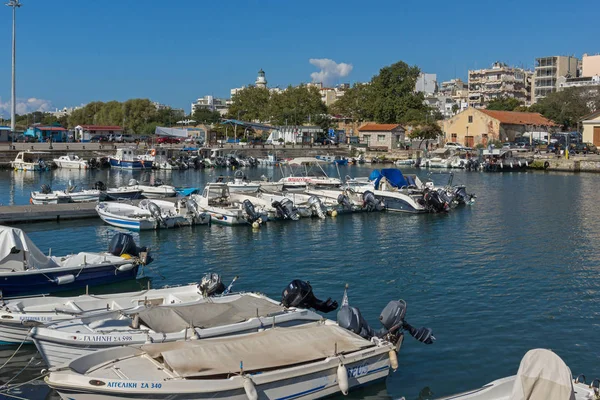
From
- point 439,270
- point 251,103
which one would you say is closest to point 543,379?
point 439,270

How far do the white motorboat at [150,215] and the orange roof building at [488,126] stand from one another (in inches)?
2661

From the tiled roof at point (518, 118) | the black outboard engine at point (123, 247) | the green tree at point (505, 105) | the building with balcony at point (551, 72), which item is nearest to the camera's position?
the black outboard engine at point (123, 247)

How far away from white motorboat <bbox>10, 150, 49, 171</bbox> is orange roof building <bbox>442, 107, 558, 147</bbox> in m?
56.3

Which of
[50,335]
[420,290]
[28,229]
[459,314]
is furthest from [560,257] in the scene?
[28,229]

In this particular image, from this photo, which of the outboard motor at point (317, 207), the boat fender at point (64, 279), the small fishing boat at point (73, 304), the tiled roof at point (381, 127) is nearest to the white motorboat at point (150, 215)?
the outboard motor at point (317, 207)

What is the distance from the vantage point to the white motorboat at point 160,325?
12000 mm

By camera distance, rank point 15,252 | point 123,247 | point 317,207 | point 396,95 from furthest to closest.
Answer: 1. point 396,95
2. point 317,207
3. point 123,247
4. point 15,252

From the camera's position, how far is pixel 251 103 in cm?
13075

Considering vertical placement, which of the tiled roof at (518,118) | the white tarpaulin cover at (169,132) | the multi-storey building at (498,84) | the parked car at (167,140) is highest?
the multi-storey building at (498,84)

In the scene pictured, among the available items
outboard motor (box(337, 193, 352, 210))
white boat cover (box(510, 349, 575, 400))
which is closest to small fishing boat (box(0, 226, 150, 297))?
white boat cover (box(510, 349, 575, 400))

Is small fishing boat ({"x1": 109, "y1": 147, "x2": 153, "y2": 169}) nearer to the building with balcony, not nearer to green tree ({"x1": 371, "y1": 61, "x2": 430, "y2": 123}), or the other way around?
green tree ({"x1": 371, "y1": 61, "x2": 430, "y2": 123})

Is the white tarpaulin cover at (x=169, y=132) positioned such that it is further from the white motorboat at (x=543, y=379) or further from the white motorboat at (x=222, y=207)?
the white motorboat at (x=543, y=379)

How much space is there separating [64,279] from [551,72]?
139126mm

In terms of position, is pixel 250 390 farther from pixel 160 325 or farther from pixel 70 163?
pixel 70 163
